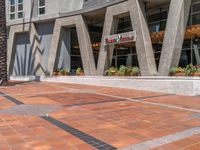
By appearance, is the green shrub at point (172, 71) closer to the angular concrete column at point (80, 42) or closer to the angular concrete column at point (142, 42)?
the angular concrete column at point (142, 42)

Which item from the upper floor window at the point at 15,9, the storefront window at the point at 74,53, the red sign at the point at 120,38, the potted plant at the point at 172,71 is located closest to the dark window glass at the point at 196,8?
the red sign at the point at 120,38

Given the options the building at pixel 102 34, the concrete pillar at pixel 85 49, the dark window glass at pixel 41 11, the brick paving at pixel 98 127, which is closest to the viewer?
the brick paving at pixel 98 127

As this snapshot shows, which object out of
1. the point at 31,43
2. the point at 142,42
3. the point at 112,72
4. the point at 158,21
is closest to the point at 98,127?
the point at 142,42

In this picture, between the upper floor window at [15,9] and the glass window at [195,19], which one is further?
the upper floor window at [15,9]

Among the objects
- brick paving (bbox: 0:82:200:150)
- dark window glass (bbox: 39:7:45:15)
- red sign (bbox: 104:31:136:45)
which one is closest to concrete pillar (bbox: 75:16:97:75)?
red sign (bbox: 104:31:136:45)

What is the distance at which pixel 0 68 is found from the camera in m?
21.8

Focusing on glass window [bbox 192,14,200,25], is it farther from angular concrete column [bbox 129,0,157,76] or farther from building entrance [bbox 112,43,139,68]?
building entrance [bbox 112,43,139,68]

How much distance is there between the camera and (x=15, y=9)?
33906 millimetres

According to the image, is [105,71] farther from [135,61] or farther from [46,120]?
[46,120]

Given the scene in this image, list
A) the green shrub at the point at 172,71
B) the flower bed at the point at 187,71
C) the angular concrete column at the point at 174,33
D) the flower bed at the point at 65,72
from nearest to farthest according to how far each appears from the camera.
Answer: the flower bed at the point at 187,71 → the green shrub at the point at 172,71 → the angular concrete column at the point at 174,33 → the flower bed at the point at 65,72

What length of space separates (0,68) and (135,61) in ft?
43.2

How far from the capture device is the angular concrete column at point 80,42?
85.5 feet

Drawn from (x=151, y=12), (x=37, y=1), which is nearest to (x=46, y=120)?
(x=151, y=12)

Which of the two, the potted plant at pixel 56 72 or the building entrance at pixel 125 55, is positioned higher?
the building entrance at pixel 125 55
